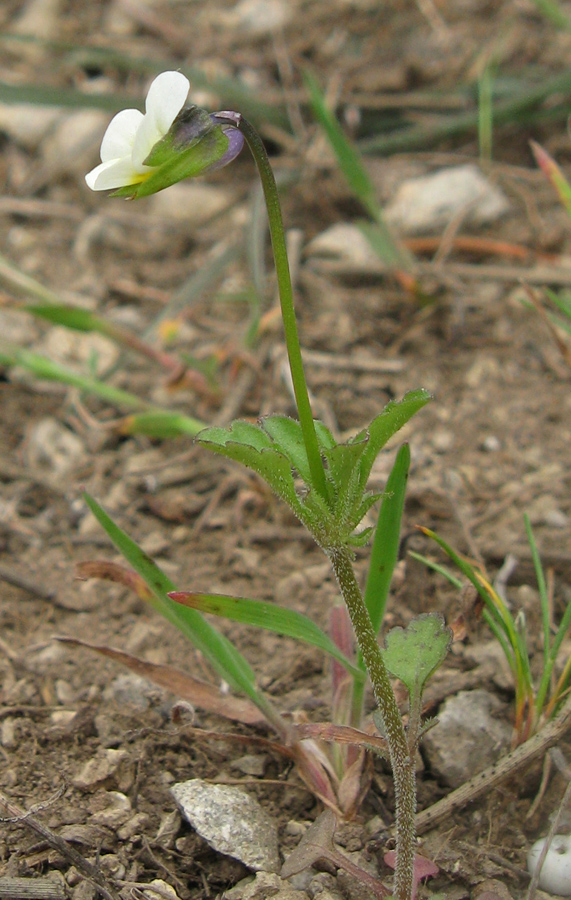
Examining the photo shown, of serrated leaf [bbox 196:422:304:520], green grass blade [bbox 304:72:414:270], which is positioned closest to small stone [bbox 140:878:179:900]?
serrated leaf [bbox 196:422:304:520]

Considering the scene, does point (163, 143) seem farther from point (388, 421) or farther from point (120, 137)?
point (388, 421)

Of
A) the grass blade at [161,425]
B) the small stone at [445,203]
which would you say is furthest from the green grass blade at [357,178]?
the grass blade at [161,425]

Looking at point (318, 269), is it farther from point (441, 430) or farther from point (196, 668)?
point (196, 668)

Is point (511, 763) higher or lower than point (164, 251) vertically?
lower

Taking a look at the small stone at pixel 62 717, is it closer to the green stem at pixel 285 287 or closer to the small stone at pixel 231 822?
the small stone at pixel 231 822

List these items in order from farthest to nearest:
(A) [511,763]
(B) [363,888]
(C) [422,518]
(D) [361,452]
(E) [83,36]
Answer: (E) [83,36] < (C) [422,518] < (A) [511,763] < (B) [363,888] < (D) [361,452]

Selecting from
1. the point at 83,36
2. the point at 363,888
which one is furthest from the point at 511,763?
the point at 83,36

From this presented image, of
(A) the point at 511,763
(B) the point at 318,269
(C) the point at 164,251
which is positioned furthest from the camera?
(C) the point at 164,251
